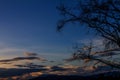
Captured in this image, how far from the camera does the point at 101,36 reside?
2427 cm

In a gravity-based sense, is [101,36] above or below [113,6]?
below

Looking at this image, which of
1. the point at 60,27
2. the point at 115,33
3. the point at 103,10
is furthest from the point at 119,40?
the point at 60,27

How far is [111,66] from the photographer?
24.3 meters

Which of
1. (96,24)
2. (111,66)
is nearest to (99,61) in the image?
(111,66)

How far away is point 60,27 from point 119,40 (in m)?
4.07

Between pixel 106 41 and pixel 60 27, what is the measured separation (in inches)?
128

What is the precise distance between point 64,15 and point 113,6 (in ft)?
11.5

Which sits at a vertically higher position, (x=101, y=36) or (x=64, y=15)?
(x=64, y=15)

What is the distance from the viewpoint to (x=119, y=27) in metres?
23.3

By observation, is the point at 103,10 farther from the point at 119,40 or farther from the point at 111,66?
the point at 111,66

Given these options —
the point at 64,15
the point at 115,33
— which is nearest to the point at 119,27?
the point at 115,33

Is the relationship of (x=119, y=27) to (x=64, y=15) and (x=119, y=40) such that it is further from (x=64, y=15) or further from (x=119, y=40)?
(x=64, y=15)

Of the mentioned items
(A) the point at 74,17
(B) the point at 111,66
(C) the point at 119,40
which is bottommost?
(B) the point at 111,66

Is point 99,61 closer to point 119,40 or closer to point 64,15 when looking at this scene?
point 119,40
